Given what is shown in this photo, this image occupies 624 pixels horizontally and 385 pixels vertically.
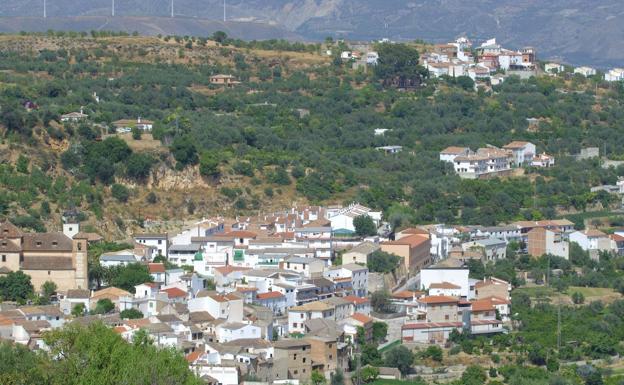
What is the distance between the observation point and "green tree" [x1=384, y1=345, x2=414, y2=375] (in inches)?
1608

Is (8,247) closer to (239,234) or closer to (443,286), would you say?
(239,234)

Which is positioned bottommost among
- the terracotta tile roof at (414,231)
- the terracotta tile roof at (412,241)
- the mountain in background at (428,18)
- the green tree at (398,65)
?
the mountain in background at (428,18)

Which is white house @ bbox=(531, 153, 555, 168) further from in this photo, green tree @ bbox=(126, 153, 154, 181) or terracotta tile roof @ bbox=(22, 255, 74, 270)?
terracotta tile roof @ bbox=(22, 255, 74, 270)

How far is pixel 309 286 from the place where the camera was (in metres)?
43.9

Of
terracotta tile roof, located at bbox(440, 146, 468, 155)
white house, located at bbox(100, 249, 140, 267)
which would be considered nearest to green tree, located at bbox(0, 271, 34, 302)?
white house, located at bbox(100, 249, 140, 267)

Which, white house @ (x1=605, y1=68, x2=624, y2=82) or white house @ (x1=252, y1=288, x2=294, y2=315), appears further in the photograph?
white house @ (x1=605, y1=68, x2=624, y2=82)

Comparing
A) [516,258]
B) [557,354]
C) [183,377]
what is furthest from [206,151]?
[183,377]

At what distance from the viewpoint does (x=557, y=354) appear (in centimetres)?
4294

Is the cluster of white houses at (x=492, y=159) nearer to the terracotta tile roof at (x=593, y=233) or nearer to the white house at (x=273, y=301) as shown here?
the terracotta tile roof at (x=593, y=233)

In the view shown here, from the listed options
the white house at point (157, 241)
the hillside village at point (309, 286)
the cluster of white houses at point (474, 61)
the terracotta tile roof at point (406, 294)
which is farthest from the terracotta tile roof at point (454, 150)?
the terracotta tile roof at point (406, 294)

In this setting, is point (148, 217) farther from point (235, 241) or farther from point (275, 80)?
point (275, 80)

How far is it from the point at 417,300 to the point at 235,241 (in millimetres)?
5371

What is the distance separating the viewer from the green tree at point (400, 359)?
40.8 m

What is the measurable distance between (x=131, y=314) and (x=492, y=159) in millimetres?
25598
